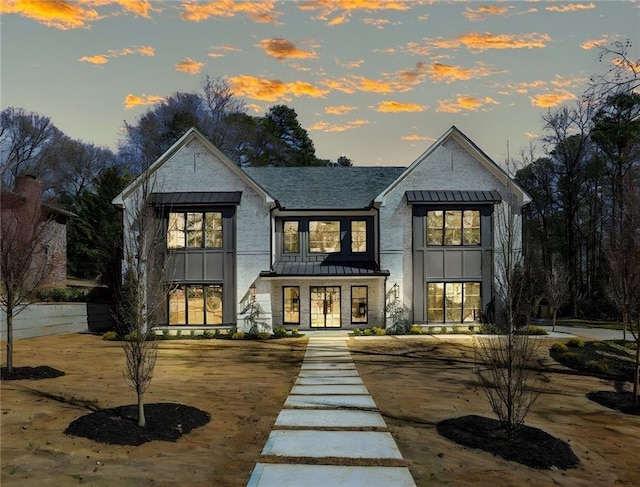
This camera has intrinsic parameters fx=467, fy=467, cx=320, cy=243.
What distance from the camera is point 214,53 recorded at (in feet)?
70.5

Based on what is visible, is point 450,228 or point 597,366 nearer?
point 597,366

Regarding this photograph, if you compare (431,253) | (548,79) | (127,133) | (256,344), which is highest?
(127,133)

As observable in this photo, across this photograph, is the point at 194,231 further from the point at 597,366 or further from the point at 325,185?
the point at 597,366

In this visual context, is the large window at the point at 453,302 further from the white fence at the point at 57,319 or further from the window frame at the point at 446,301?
the white fence at the point at 57,319

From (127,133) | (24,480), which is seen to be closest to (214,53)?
(24,480)


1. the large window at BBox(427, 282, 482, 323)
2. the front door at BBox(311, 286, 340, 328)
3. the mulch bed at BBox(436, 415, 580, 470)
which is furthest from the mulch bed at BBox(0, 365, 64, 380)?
the large window at BBox(427, 282, 482, 323)

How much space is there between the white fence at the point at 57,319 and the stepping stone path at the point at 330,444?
1423cm

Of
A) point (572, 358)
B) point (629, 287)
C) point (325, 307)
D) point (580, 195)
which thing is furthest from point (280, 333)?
point (580, 195)

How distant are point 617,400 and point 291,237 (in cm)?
1571

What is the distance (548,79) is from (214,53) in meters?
15.5

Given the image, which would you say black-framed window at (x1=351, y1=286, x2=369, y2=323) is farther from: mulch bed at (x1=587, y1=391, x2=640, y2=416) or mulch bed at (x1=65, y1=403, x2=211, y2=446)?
mulch bed at (x1=65, y1=403, x2=211, y2=446)

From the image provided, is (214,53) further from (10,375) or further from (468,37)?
(10,375)

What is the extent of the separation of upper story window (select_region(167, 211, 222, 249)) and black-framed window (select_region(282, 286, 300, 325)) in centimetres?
401

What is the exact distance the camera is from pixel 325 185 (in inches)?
1001
